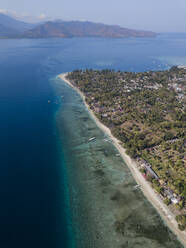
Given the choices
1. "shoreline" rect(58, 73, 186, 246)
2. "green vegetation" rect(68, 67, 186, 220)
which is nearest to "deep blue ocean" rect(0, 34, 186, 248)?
"shoreline" rect(58, 73, 186, 246)

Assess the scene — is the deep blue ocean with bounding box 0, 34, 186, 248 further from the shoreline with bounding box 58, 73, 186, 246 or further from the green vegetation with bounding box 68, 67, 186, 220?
the green vegetation with bounding box 68, 67, 186, 220

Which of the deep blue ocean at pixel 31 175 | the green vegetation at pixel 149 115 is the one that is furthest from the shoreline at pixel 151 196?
the deep blue ocean at pixel 31 175

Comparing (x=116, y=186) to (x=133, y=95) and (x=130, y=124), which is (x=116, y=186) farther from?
(x=133, y=95)

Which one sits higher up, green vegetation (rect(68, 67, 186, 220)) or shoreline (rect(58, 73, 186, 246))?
green vegetation (rect(68, 67, 186, 220))

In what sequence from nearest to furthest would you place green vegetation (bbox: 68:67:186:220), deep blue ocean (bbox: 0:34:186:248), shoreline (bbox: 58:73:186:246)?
deep blue ocean (bbox: 0:34:186:248), shoreline (bbox: 58:73:186:246), green vegetation (bbox: 68:67:186:220)

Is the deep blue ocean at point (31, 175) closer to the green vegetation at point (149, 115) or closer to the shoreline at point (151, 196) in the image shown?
the shoreline at point (151, 196)

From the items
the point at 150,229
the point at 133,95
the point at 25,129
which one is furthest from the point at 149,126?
the point at 25,129

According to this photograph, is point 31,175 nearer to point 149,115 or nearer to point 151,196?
point 151,196

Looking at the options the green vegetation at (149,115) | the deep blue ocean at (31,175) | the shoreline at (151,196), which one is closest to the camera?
the deep blue ocean at (31,175)

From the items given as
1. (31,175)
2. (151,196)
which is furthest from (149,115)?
(31,175)
